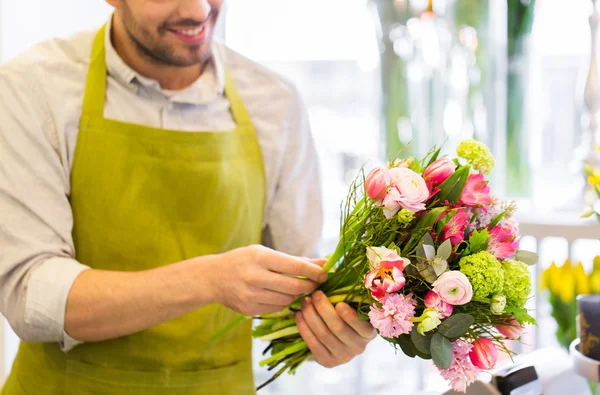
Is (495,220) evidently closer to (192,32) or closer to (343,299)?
(343,299)

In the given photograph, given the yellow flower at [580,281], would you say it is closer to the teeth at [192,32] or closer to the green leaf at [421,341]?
the green leaf at [421,341]

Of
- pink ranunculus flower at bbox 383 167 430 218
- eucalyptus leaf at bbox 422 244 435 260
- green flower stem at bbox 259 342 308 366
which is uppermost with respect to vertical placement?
pink ranunculus flower at bbox 383 167 430 218

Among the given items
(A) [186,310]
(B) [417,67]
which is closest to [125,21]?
(A) [186,310]

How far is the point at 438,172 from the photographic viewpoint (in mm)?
1190

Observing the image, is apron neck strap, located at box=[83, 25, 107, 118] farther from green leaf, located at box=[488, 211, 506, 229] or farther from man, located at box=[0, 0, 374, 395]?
green leaf, located at box=[488, 211, 506, 229]

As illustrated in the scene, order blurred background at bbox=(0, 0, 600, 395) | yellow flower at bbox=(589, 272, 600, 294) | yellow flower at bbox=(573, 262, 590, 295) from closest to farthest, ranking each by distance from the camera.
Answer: yellow flower at bbox=(589, 272, 600, 294) < yellow flower at bbox=(573, 262, 590, 295) < blurred background at bbox=(0, 0, 600, 395)

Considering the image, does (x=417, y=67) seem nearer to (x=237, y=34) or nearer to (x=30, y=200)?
(x=237, y=34)

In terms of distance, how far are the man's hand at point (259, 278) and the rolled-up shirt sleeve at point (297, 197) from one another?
15.3 inches

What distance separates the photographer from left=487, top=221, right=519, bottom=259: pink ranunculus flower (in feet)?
3.86

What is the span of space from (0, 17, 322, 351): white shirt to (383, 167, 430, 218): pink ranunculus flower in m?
0.63

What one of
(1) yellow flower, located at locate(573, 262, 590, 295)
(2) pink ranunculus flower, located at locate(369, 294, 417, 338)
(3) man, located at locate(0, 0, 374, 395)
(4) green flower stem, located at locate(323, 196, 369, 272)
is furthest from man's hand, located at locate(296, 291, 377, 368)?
(1) yellow flower, located at locate(573, 262, 590, 295)

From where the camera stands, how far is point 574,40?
3203 mm

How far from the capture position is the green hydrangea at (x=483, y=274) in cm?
108

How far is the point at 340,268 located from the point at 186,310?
0.31 m
